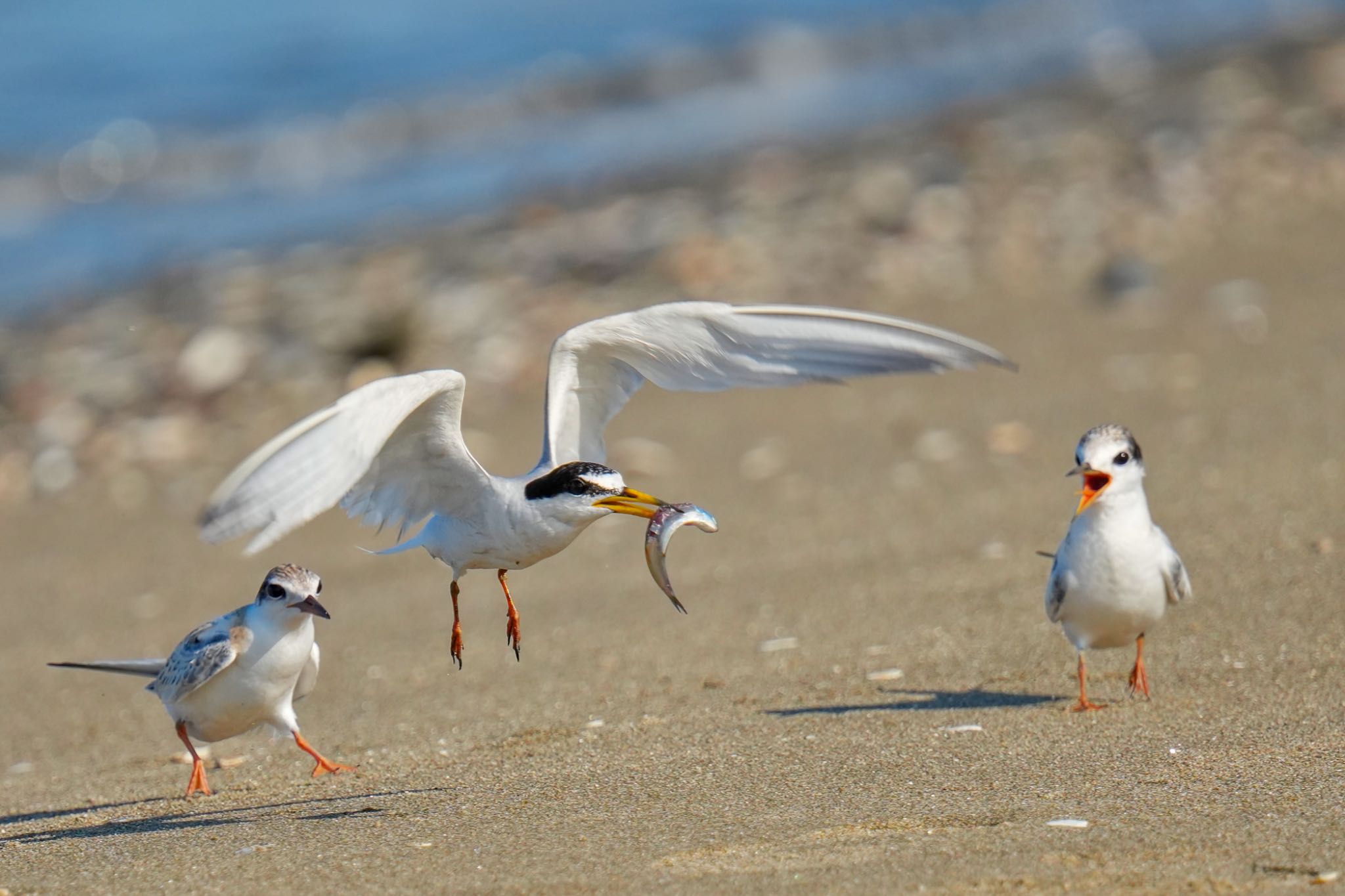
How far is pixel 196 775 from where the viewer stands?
14.6 ft

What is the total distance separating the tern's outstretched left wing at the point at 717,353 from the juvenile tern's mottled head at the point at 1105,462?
2.05ft

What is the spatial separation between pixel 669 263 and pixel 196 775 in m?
6.80

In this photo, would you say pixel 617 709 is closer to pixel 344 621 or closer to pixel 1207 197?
pixel 344 621

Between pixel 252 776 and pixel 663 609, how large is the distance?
180 centimetres

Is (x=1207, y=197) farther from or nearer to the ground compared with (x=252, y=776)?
farther from the ground

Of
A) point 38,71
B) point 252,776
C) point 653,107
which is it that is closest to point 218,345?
point 252,776

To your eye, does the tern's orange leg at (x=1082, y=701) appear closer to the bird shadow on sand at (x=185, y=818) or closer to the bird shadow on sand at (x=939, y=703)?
the bird shadow on sand at (x=939, y=703)

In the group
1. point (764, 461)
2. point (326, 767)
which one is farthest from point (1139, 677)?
point (764, 461)

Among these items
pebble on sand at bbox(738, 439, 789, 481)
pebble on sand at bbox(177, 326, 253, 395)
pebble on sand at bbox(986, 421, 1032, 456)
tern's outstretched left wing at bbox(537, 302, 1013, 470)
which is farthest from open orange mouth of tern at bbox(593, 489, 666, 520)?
pebble on sand at bbox(177, 326, 253, 395)

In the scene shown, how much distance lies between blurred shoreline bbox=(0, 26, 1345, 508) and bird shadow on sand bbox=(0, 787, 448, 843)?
3.95 meters

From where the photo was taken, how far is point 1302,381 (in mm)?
7301

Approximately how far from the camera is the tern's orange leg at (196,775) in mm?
4426

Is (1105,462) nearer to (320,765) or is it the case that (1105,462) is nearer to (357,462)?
(357,462)

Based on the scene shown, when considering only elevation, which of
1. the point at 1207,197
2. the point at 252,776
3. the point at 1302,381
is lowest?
the point at 252,776
